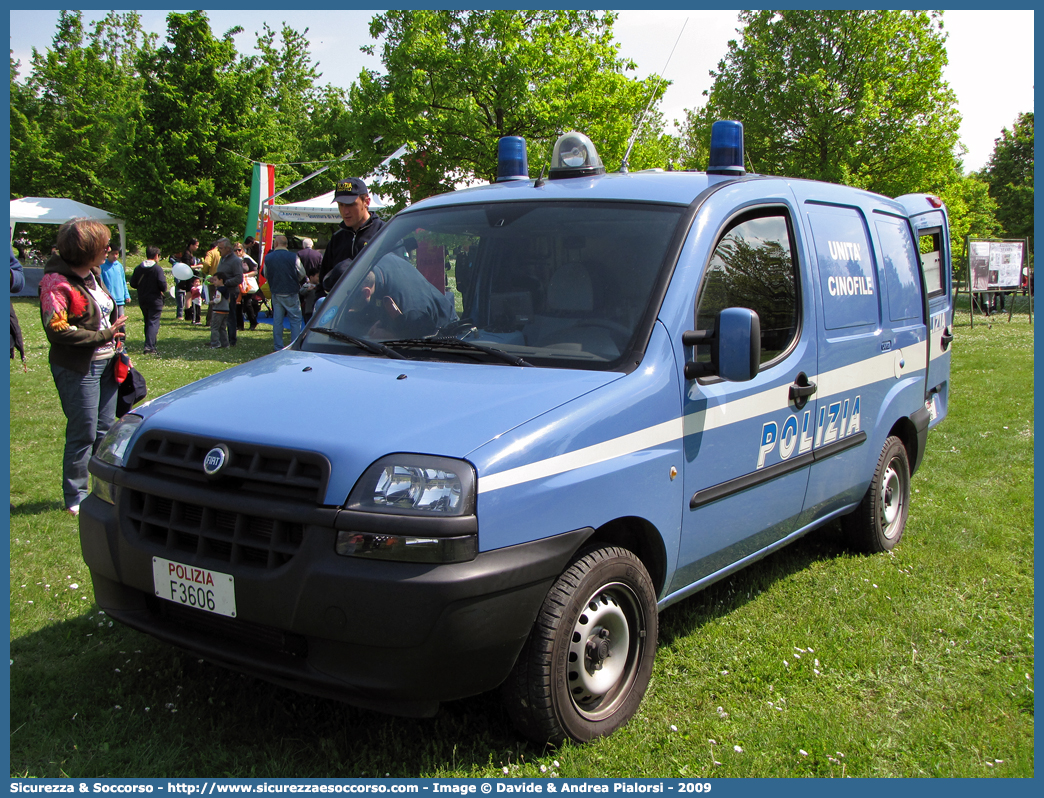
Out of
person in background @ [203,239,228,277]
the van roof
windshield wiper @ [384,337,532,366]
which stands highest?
person in background @ [203,239,228,277]

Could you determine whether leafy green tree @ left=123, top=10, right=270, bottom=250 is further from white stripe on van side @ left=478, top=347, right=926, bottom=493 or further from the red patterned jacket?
white stripe on van side @ left=478, top=347, right=926, bottom=493

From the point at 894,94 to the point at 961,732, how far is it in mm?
28508

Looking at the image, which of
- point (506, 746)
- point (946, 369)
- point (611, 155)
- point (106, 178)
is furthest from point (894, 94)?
point (106, 178)

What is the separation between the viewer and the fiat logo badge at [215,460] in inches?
113

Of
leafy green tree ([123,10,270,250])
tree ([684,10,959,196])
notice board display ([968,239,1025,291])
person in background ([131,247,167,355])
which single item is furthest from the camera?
leafy green tree ([123,10,270,250])

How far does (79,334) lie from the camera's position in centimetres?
538

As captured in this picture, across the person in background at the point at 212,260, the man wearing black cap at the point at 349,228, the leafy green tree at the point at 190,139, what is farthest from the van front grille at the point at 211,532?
the leafy green tree at the point at 190,139

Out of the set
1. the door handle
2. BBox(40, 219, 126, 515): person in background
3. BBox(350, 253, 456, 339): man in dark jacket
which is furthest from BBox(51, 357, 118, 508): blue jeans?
the door handle

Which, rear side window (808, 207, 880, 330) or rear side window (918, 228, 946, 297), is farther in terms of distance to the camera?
rear side window (918, 228, 946, 297)

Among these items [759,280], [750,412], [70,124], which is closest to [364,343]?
[750,412]

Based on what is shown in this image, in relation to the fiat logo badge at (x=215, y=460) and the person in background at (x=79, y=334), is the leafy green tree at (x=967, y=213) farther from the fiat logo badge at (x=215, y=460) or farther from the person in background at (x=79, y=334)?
the fiat logo badge at (x=215, y=460)

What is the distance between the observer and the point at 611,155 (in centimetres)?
2194

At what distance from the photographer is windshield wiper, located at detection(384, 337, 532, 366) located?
11.3 ft

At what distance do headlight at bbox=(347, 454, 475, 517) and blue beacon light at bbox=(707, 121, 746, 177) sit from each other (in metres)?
2.45
